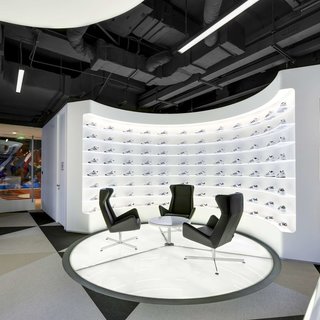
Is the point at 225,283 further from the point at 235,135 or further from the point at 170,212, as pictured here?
the point at 235,135

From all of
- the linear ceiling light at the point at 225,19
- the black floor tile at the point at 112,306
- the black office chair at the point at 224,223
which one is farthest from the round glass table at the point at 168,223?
the linear ceiling light at the point at 225,19

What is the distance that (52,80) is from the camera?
591cm

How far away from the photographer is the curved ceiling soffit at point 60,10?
1.57m

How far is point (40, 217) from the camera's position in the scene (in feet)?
24.2

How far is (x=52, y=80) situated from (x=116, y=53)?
211 cm

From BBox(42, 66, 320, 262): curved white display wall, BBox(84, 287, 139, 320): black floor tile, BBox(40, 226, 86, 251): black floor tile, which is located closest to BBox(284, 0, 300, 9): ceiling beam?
BBox(42, 66, 320, 262): curved white display wall

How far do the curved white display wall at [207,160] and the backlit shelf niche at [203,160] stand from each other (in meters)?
0.02

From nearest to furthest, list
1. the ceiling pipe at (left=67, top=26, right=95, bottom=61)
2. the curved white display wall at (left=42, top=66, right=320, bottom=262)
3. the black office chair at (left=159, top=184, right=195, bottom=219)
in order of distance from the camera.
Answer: the ceiling pipe at (left=67, top=26, right=95, bottom=61) → the curved white display wall at (left=42, top=66, right=320, bottom=262) → the black office chair at (left=159, top=184, right=195, bottom=219)

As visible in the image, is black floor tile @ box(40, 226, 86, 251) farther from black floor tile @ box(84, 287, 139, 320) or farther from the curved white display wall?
black floor tile @ box(84, 287, 139, 320)

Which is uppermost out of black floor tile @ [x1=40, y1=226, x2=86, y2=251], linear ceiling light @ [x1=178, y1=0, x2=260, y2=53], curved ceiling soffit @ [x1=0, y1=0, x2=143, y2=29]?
→ linear ceiling light @ [x1=178, y1=0, x2=260, y2=53]

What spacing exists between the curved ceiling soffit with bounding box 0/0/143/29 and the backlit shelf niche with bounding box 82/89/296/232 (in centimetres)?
348

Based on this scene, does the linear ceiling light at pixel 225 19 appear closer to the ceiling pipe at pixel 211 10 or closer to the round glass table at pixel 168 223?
the ceiling pipe at pixel 211 10

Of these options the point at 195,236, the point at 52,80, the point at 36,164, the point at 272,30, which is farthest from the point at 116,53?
the point at 36,164

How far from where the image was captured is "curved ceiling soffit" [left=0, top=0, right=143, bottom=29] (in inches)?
62.0
